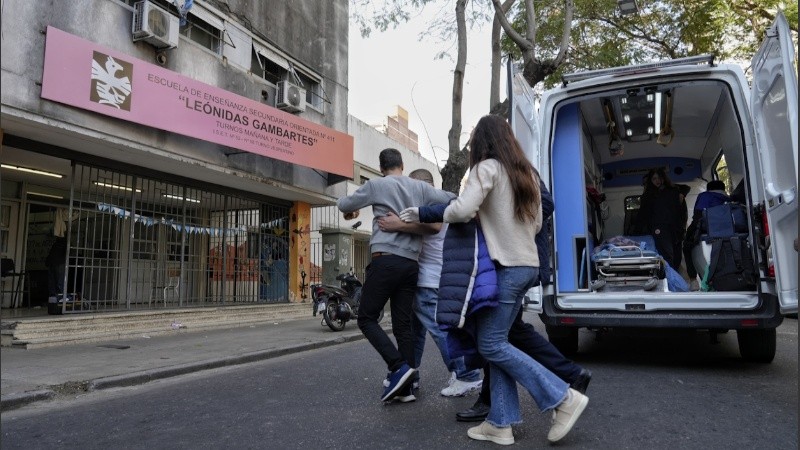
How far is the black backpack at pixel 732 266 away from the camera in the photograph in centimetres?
477

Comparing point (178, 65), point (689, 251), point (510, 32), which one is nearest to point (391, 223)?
point (689, 251)

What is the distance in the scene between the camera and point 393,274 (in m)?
3.84

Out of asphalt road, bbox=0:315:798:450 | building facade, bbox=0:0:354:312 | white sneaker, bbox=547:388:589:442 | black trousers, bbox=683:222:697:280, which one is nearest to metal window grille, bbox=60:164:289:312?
building facade, bbox=0:0:354:312

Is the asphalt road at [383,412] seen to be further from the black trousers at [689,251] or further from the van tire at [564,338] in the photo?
the black trousers at [689,251]

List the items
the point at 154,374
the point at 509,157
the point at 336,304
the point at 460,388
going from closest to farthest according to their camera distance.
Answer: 1. the point at 509,157
2. the point at 460,388
3. the point at 154,374
4. the point at 336,304

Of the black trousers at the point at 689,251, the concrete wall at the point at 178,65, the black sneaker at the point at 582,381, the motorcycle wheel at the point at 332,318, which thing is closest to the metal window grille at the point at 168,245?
the concrete wall at the point at 178,65

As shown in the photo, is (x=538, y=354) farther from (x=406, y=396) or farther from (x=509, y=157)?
(x=509, y=157)

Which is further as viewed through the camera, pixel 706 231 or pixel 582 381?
pixel 706 231

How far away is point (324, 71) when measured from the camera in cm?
1316

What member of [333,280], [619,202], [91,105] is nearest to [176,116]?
[91,105]

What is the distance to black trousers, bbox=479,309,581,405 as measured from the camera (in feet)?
10.7

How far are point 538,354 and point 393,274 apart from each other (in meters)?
1.07

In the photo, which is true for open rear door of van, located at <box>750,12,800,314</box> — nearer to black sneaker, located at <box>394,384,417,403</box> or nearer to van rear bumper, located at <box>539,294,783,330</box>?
van rear bumper, located at <box>539,294,783,330</box>

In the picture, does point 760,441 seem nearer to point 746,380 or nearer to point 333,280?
point 746,380
